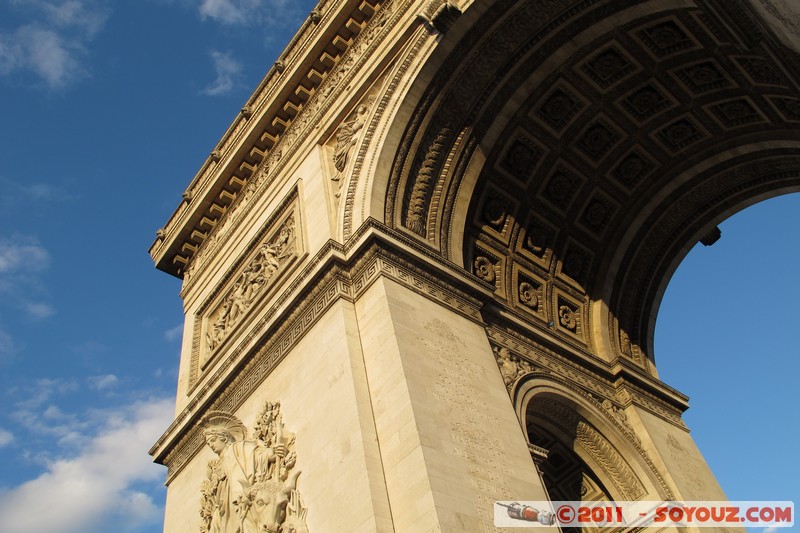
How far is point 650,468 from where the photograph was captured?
483 inches

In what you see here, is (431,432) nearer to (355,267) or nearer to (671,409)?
(355,267)

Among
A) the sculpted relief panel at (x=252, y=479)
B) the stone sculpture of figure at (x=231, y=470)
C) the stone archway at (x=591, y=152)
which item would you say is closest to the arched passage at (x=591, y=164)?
the stone archway at (x=591, y=152)

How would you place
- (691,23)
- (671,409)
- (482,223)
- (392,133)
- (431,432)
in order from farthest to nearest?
1. (671,409)
2. (482,223)
3. (691,23)
4. (392,133)
5. (431,432)

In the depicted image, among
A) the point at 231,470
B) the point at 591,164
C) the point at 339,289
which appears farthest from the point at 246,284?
the point at 591,164

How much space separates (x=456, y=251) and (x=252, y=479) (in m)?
4.60

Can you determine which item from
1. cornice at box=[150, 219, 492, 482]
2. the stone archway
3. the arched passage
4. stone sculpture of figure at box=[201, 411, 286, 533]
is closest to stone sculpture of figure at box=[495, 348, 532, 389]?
the arched passage

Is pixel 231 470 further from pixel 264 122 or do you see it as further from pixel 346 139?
pixel 264 122

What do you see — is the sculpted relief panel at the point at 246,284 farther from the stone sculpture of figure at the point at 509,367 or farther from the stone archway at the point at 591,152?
the stone sculpture of figure at the point at 509,367

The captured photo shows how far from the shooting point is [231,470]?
10469 millimetres

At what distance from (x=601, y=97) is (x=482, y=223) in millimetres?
3123

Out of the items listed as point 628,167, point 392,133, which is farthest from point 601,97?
point 392,133

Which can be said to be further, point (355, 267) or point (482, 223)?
point (482, 223)

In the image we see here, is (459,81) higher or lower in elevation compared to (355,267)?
higher

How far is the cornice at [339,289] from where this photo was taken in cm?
1024
